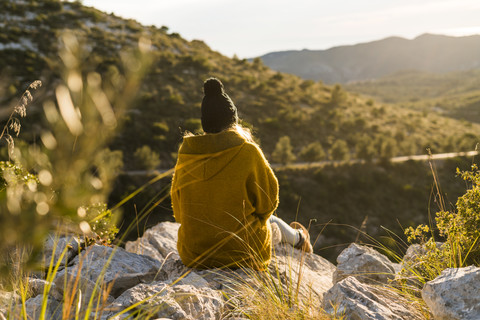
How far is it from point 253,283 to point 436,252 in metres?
1.48

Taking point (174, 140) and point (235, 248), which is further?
point (174, 140)

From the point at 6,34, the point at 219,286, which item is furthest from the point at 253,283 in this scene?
the point at 6,34

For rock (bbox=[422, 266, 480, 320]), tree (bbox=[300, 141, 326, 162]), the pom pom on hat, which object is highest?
the pom pom on hat

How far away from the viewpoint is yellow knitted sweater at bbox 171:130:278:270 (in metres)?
3.30

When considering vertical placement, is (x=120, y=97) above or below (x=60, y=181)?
above

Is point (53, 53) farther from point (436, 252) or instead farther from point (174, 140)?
point (436, 252)

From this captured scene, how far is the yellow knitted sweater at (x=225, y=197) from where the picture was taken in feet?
10.8

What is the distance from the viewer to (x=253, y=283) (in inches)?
126

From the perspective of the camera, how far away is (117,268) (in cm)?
349

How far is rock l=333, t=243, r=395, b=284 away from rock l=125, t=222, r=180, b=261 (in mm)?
2113

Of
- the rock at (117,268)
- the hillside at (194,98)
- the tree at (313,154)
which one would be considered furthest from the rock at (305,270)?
the tree at (313,154)

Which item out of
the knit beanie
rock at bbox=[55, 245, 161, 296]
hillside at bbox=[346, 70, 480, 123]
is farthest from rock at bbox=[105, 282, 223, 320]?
hillside at bbox=[346, 70, 480, 123]

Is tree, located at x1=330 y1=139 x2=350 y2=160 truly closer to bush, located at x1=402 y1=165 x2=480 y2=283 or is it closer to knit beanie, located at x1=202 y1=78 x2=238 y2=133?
bush, located at x1=402 y1=165 x2=480 y2=283

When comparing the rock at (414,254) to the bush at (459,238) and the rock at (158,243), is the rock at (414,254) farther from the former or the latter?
the rock at (158,243)
